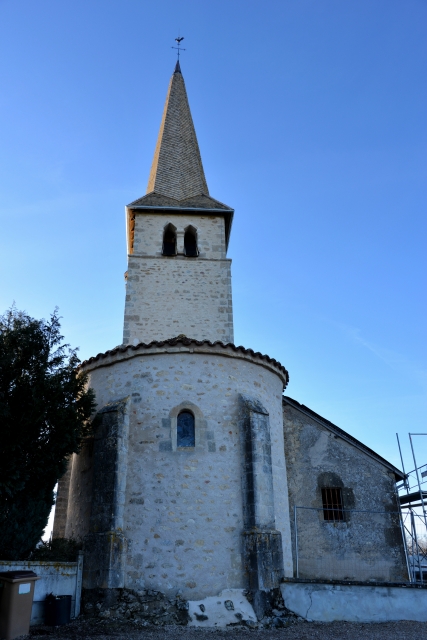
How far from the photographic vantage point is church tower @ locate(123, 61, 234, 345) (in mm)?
16922

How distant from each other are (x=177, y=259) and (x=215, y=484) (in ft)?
30.3

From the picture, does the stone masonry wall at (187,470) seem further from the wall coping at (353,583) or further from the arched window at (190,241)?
the arched window at (190,241)

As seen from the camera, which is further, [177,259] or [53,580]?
[177,259]

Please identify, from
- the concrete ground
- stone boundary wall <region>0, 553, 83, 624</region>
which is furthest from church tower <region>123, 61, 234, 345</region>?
the concrete ground

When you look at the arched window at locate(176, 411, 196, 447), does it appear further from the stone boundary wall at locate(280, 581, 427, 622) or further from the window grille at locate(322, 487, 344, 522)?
the window grille at locate(322, 487, 344, 522)

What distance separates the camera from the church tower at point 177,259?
16.9m

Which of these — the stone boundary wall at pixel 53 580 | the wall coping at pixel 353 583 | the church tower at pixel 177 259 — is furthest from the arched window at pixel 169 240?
the wall coping at pixel 353 583

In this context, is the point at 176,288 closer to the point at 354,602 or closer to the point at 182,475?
the point at 182,475

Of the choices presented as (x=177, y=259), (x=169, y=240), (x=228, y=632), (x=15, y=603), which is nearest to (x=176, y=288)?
(x=177, y=259)

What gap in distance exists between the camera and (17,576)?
858 cm

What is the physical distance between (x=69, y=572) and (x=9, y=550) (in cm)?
132

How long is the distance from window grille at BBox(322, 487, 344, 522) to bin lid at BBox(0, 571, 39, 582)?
7542 millimetres

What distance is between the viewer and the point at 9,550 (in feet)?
30.2

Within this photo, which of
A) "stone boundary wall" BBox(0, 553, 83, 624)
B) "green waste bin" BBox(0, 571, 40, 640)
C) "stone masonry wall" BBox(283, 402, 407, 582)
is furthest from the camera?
"stone masonry wall" BBox(283, 402, 407, 582)
